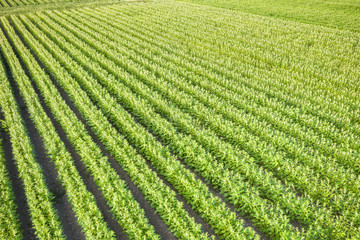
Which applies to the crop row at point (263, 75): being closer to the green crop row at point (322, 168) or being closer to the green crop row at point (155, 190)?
the green crop row at point (322, 168)

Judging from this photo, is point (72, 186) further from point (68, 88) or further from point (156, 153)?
point (68, 88)

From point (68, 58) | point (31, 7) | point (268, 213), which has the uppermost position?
point (31, 7)

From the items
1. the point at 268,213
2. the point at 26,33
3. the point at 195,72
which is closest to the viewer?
the point at 268,213

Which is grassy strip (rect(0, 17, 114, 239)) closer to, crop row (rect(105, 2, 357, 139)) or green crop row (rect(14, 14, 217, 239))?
green crop row (rect(14, 14, 217, 239))

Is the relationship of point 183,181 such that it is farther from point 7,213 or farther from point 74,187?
point 7,213

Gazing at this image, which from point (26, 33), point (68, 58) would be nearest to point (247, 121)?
point (68, 58)

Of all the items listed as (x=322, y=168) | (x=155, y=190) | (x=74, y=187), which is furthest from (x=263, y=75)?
(x=74, y=187)
